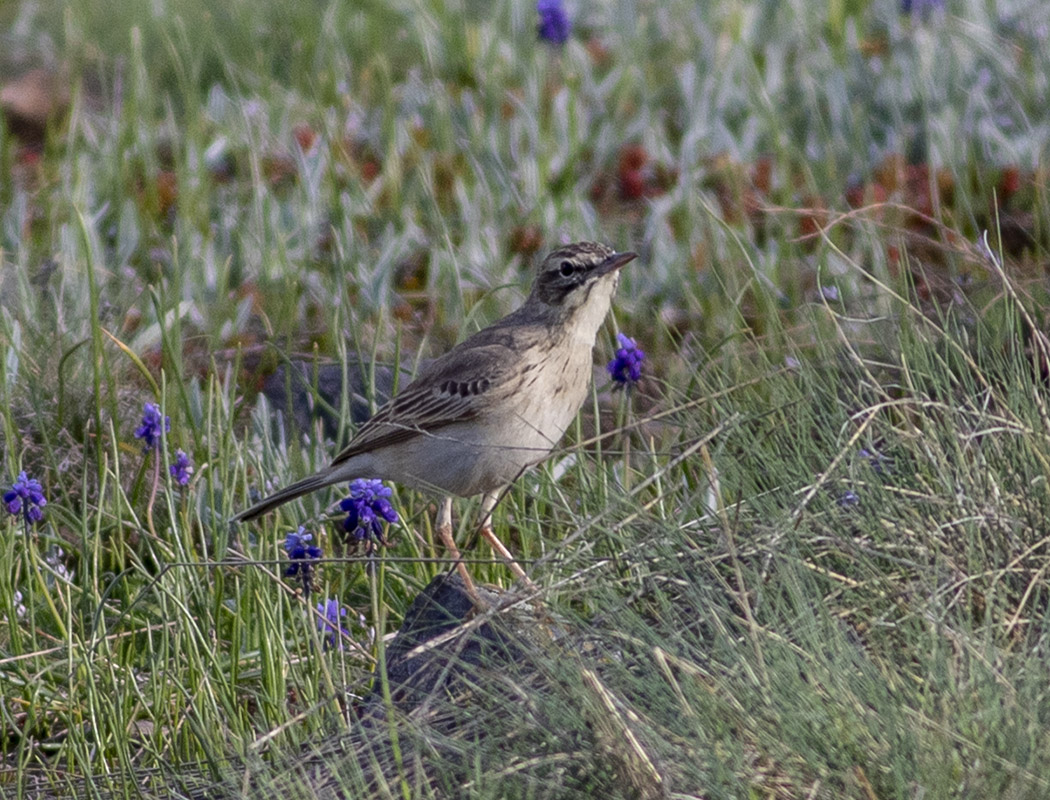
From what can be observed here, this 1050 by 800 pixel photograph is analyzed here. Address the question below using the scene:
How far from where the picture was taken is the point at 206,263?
770cm

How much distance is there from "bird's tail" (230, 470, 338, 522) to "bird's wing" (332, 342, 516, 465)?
10 cm

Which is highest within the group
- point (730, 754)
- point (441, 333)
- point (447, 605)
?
point (730, 754)

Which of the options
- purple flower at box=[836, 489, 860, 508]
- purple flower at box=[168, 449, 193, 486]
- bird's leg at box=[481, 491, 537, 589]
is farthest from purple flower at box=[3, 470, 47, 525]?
purple flower at box=[836, 489, 860, 508]

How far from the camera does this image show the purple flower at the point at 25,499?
15.0ft

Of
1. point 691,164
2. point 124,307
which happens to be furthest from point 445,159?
point 124,307

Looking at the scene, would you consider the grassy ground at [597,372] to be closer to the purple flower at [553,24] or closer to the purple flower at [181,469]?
the purple flower at [181,469]

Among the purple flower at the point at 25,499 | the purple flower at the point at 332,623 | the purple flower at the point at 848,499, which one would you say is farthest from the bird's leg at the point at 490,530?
the purple flower at the point at 25,499

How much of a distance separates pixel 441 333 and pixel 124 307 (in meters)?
1.55

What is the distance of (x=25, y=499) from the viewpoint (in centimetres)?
461

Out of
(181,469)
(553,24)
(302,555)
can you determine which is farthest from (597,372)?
(553,24)

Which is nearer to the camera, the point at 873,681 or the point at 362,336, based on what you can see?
the point at 873,681

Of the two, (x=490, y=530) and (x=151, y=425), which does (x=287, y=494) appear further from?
(x=490, y=530)

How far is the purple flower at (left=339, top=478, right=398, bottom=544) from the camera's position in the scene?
4.33 metres

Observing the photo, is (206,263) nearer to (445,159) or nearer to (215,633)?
(445,159)
